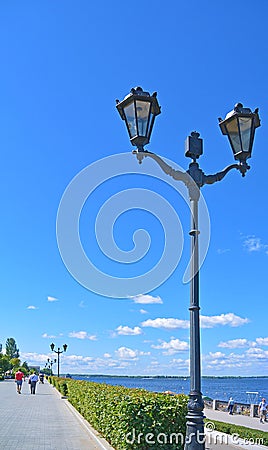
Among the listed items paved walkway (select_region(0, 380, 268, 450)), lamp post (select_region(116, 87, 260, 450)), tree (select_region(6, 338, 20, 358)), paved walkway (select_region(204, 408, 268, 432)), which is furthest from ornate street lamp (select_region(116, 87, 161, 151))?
tree (select_region(6, 338, 20, 358))

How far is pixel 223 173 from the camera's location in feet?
19.7

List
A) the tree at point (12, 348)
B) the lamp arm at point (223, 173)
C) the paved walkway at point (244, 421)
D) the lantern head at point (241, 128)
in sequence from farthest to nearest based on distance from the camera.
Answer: the tree at point (12, 348) → the paved walkway at point (244, 421) → the lamp arm at point (223, 173) → the lantern head at point (241, 128)

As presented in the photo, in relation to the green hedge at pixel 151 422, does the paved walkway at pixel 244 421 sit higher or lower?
lower

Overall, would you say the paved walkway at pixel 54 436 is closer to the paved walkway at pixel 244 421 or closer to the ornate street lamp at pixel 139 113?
the ornate street lamp at pixel 139 113

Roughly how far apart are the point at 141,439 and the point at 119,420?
31.6 inches

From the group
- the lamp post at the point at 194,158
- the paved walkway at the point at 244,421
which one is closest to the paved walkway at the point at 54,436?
the lamp post at the point at 194,158

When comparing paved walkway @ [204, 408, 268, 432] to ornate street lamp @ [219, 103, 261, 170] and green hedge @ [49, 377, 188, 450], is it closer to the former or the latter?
green hedge @ [49, 377, 188, 450]

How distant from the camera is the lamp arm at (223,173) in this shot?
5.86 metres

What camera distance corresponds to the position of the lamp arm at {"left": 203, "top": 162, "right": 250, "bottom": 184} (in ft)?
19.2

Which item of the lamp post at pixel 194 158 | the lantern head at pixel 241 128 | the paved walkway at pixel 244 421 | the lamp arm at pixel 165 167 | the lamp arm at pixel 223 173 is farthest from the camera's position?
the paved walkway at pixel 244 421

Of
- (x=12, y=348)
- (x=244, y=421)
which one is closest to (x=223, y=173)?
(x=244, y=421)

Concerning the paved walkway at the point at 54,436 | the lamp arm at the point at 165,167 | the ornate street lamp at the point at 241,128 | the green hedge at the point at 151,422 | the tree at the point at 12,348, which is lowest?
the tree at the point at 12,348

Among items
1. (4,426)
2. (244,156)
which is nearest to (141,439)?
(244,156)

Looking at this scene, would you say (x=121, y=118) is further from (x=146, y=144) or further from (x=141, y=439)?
(x=141, y=439)
